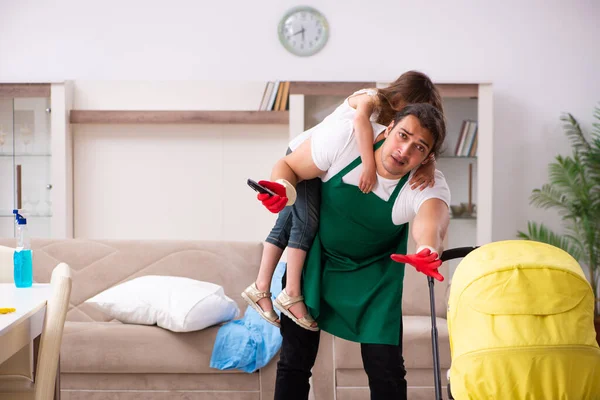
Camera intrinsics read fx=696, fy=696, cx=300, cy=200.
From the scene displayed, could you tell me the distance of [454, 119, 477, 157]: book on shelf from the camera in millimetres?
4293

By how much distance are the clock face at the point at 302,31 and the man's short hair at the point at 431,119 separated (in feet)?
9.93

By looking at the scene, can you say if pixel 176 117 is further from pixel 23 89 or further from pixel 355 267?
pixel 355 267

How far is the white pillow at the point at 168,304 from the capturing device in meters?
2.86

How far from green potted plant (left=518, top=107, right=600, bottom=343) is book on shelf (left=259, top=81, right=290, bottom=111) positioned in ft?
A: 5.81

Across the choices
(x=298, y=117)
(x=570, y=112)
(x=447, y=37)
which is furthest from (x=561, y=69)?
(x=298, y=117)

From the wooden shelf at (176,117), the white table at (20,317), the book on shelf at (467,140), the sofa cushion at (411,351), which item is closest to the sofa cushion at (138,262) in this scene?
the sofa cushion at (411,351)

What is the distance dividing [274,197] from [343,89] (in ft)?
9.09

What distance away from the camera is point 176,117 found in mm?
4457

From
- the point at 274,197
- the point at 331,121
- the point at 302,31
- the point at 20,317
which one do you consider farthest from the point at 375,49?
the point at 20,317

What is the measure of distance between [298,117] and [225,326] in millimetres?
1736

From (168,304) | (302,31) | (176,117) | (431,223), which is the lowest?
(168,304)

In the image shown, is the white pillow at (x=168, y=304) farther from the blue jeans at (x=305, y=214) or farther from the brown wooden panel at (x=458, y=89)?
the brown wooden panel at (x=458, y=89)

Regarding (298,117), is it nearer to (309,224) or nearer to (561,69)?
(561,69)

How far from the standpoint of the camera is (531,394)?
159 cm
